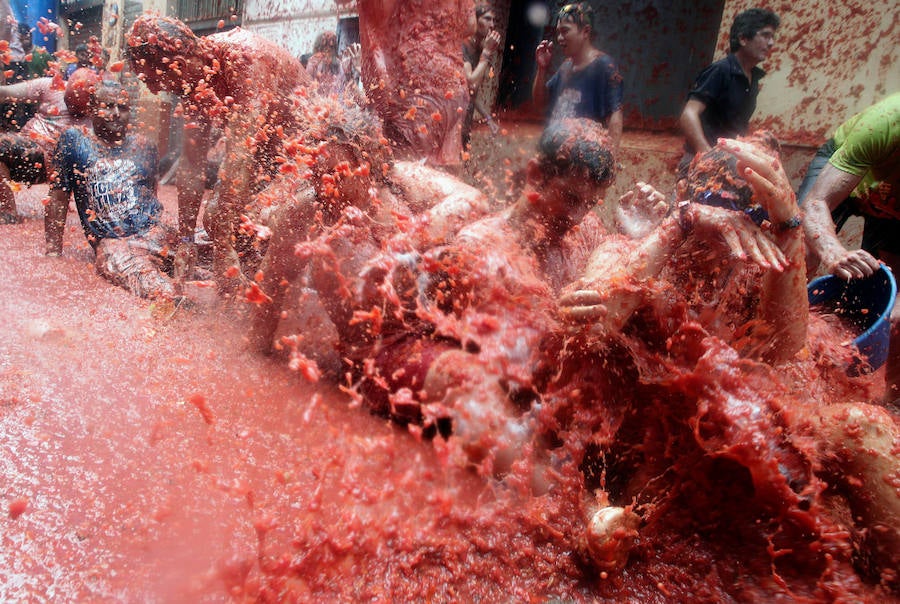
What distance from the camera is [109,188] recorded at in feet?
13.5

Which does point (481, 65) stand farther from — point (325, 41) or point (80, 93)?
point (80, 93)

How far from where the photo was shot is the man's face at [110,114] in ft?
13.5

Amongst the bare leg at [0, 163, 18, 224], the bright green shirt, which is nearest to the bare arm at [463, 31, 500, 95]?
the bright green shirt

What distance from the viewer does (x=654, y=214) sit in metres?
2.41

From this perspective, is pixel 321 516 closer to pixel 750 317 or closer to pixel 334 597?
pixel 334 597

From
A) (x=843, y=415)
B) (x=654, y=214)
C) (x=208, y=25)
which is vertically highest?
(x=208, y=25)

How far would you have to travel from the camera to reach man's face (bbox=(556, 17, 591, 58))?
373cm

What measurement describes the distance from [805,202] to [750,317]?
4.03 ft

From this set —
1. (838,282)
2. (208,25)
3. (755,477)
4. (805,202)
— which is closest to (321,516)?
(755,477)

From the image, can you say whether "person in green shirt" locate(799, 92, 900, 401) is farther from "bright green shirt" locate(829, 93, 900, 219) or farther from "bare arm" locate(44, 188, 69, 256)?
"bare arm" locate(44, 188, 69, 256)

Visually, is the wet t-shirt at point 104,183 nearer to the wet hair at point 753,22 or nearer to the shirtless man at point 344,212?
the shirtless man at point 344,212

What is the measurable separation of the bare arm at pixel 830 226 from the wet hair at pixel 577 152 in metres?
1.11

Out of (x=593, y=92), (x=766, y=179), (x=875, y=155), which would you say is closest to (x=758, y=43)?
(x=593, y=92)

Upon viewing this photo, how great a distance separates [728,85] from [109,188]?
176 inches
